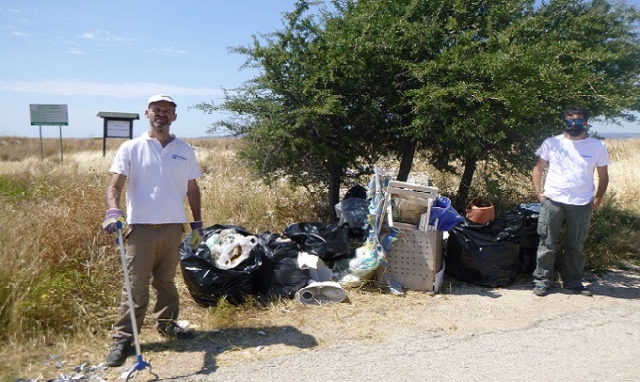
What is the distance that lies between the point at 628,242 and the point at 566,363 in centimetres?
370

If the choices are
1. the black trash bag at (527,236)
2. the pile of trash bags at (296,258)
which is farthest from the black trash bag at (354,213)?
the black trash bag at (527,236)

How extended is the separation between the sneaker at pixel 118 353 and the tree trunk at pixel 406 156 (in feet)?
13.8

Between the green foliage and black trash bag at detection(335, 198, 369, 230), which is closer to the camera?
black trash bag at detection(335, 198, 369, 230)

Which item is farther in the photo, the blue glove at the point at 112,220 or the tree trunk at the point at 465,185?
the tree trunk at the point at 465,185

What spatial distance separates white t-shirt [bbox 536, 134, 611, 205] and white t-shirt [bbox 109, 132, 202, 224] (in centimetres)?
360

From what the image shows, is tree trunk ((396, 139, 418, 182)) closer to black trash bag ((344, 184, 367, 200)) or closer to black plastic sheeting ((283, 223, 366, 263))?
black trash bag ((344, 184, 367, 200))

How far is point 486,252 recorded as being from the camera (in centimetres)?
511

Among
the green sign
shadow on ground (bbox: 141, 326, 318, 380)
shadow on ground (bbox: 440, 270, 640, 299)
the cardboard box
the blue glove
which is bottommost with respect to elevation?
shadow on ground (bbox: 141, 326, 318, 380)

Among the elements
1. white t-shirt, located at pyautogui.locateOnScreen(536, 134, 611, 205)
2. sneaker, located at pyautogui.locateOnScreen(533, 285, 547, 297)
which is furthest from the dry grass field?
white t-shirt, located at pyautogui.locateOnScreen(536, 134, 611, 205)

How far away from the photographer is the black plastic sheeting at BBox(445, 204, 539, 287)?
5133 mm

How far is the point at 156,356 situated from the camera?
3.55m

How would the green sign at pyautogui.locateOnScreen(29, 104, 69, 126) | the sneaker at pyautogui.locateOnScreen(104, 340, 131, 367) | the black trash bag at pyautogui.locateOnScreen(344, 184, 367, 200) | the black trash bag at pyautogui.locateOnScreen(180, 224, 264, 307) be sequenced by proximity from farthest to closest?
the green sign at pyautogui.locateOnScreen(29, 104, 69, 126)
the black trash bag at pyautogui.locateOnScreen(344, 184, 367, 200)
the black trash bag at pyautogui.locateOnScreen(180, 224, 264, 307)
the sneaker at pyautogui.locateOnScreen(104, 340, 131, 367)

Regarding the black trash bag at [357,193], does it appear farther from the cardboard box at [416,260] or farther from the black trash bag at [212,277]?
the black trash bag at [212,277]

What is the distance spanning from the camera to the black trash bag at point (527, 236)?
5.29m
